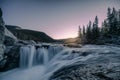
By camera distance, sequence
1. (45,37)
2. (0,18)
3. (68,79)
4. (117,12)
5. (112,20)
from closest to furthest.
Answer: (68,79)
(0,18)
(112,20)
(117,12)
(45,37)

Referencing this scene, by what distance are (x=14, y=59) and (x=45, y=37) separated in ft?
234

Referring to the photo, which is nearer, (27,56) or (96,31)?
(27,56)

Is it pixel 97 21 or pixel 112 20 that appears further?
pixel 97 21

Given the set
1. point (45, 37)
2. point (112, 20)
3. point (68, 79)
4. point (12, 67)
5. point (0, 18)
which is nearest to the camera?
point (68, 79)

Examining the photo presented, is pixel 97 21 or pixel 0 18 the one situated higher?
pixel 97 21

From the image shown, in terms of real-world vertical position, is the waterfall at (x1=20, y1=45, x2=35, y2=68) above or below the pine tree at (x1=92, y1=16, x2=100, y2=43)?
below

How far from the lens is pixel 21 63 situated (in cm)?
1958

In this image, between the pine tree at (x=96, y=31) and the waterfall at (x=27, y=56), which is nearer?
the waterfall at (x=27, y=56)

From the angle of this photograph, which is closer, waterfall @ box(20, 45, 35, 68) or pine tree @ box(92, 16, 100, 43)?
waterfall @ box(20, 45, 35, 68)

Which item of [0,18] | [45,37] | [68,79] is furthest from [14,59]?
[45,37]

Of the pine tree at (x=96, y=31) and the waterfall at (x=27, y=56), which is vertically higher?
the pine tree at (x=96, y=31)

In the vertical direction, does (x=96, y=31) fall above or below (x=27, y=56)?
above

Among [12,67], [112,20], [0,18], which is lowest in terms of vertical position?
[12,67]

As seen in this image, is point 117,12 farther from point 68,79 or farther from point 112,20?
point 68,79
